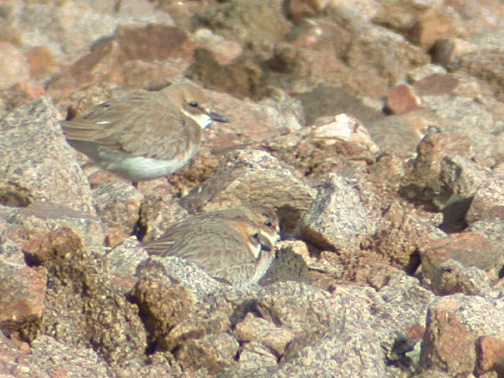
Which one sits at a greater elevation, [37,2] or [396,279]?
[396,279]

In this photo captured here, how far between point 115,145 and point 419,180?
110 inches

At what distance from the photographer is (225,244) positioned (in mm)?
7840

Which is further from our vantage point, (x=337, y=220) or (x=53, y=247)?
(x=337, y=220)

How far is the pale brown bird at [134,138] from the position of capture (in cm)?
1009

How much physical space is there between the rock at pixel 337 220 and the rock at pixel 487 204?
32.9 inches

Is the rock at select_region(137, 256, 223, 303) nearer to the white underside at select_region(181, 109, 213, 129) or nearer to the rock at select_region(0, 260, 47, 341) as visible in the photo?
the rock at select_region(0, 260, 47, 341)

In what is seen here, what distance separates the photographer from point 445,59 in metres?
16.0

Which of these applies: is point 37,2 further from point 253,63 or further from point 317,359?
point 317,359

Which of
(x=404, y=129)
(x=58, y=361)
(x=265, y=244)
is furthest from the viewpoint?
(x=404, y=129)

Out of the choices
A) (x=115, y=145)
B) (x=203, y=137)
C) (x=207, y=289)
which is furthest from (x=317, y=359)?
(x=203, y=137)

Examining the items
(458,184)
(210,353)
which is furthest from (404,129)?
→ (210,353)

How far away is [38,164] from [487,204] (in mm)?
3577

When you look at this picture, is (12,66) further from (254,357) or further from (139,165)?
(254,357)

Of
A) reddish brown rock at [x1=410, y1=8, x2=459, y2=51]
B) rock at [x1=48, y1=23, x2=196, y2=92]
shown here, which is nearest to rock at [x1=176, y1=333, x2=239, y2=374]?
rock at [x1=48, y1=23, x2=196, y2=92]
